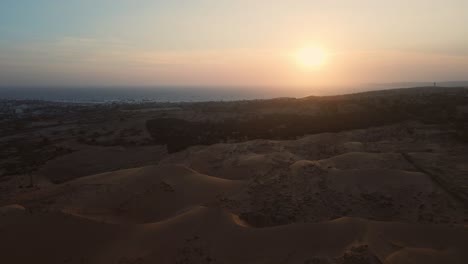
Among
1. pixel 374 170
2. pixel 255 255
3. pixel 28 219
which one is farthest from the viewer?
pixel 374 170

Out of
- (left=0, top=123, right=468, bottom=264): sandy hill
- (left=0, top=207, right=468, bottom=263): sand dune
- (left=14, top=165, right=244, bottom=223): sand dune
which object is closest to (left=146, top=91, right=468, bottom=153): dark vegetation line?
(left=14, top=165, right=244, bottom=223): sand dune

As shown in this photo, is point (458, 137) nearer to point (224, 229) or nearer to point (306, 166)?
point (306, 166)

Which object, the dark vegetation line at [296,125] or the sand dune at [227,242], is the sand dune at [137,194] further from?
the dark vegetation line at [296,125]

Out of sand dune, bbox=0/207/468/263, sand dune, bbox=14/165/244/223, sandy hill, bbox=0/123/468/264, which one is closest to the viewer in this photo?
sand dune, bbox=0/207/468/263

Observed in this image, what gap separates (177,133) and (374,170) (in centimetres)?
2239

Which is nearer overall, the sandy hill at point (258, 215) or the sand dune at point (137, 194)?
the sandy hill at point (258, 215)

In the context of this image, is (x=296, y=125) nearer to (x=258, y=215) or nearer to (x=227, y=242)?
(x=258, y=215)

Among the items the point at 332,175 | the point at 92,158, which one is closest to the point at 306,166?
the point at 332,175

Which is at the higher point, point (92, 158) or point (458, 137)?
point (458, 137)

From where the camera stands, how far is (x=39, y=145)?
108 ft

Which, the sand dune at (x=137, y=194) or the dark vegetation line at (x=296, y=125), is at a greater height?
the dark vegetation line at (x=296, y=125)

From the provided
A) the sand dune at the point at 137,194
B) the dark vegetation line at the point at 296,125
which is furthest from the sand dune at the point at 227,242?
the dark vegetation line at the point at 296,125

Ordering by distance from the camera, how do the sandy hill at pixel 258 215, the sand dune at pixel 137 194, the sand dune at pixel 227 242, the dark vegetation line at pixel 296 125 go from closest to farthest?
the sand dune at pixel 227 242
the sandy hill at pixel 258 215
the sand dune at pixel 137 194
the dark vegetation line at pixel 296 125

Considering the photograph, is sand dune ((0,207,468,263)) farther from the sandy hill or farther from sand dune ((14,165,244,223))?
sand dune ((14,165,244,223))
